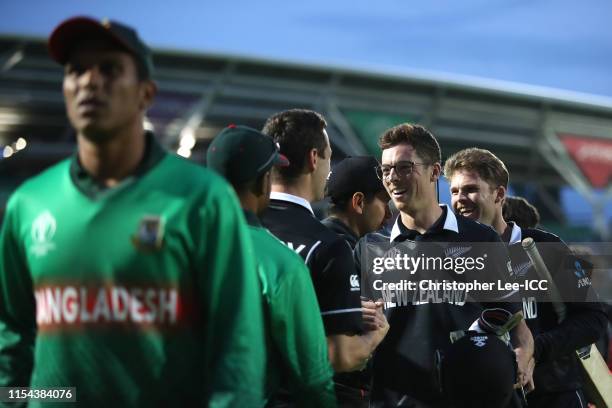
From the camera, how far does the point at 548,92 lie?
44.9 m

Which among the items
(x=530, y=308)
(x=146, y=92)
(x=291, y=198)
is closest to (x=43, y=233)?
(x=146, y=92)

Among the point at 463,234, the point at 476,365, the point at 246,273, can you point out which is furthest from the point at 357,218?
the point at 246,273

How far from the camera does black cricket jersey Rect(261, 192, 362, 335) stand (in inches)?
131

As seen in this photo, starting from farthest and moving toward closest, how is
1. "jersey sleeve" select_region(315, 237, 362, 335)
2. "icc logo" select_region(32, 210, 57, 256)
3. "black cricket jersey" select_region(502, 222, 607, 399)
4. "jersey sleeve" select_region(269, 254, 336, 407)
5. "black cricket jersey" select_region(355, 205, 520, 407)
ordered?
1. "black cricket jersey" select_region(502, 222, 607, 399)
2. "black cricket jersey" select_region(355, 205, 520, 407)
3. "jersey sleeve" select_region(315, 237, 362, 335)
4. "jersey sleeve" select_region(269, 254, 336, 407)
5. "icc logo" select_region(32, 210, 57, 256)

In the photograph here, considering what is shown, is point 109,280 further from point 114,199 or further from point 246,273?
point 246,273

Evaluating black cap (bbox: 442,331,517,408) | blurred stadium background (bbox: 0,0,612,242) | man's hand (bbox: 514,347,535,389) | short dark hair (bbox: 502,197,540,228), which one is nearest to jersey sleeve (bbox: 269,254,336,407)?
black cap (bbox: 442,331,517,408)

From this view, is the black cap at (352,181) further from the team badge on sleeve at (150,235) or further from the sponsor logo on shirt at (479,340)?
the team badge on sleeve at (150,235)

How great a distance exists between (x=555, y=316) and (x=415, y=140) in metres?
1.44

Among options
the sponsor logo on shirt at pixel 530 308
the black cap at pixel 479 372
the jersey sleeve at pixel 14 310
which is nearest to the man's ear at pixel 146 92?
the jersey sleeve at pixel 14 310

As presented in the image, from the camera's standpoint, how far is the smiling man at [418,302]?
13.4 feet

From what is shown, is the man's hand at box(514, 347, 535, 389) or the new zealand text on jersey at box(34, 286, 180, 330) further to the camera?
the man's hand at box(514, 347, 535, 389)

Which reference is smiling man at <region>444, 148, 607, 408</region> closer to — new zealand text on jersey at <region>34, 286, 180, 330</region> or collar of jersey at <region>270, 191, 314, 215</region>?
collar of jersey at <region>270, 191, 314, 215</region>

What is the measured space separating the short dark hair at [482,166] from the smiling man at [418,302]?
0.77 meters

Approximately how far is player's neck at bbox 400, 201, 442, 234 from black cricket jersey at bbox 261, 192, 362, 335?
0.93 m
